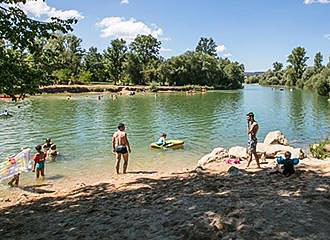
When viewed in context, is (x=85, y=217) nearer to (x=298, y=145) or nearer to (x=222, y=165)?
(x=222, y=165)

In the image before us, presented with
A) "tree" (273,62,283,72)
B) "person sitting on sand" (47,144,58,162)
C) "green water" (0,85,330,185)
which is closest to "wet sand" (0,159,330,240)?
"green water" (0,85,330,185)

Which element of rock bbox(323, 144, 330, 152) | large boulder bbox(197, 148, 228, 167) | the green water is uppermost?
rock bbox(323, 144, 330, 152)

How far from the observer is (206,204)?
756 cm

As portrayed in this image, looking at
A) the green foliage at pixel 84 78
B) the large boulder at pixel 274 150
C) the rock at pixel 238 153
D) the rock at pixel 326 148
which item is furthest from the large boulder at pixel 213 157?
the green foliage at pixel 84 78

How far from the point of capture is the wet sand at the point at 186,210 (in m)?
6.04

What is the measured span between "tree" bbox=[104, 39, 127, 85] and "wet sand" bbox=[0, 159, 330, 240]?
90102 mm

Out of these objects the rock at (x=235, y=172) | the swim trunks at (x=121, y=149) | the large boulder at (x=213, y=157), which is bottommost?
the large boulder at (x=213, y=157)

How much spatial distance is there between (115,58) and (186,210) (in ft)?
311

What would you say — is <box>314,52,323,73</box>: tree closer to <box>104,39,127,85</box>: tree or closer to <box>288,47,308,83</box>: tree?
<box>288,47,308,83</box>: tree

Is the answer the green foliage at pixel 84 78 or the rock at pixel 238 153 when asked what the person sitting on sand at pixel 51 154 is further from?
the green foliage at pixel 84 78

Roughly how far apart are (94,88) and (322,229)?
8082cm

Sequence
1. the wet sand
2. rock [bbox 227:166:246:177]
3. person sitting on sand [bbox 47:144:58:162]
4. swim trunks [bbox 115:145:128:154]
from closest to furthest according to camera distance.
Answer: the wet sand → rock [bbox 227:166:246:177] → swim trunks [bbox 115:145:128:154] → person sitting on sand [bbox 47:144:58:162]

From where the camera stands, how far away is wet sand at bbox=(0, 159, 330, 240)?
6.04m

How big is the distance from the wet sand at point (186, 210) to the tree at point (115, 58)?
9010 cm
